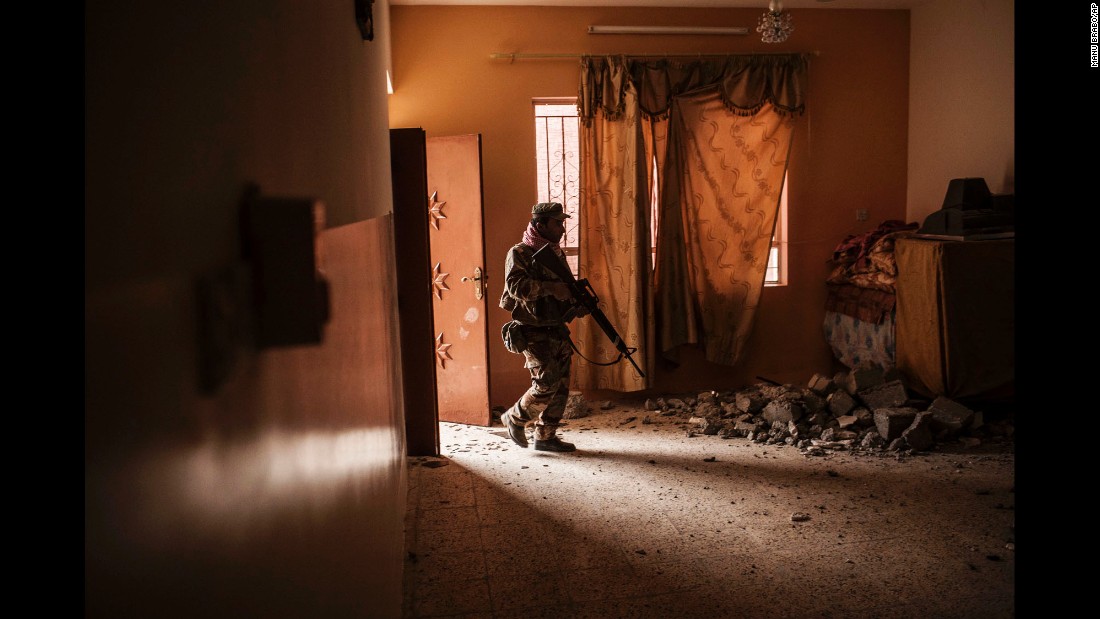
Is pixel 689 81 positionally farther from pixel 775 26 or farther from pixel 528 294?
pixel 528 294

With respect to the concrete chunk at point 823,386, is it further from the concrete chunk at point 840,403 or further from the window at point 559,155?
the window at point 559,155

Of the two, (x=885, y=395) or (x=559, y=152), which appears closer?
(x=885, y=395)

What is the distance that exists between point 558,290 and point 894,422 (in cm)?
213

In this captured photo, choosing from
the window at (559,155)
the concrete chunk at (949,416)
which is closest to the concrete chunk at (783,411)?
the concrete chunk at (949,416)

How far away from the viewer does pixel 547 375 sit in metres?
5.11

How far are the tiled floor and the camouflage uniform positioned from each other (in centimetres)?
25

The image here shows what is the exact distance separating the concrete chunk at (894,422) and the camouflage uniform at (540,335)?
1.90 meters

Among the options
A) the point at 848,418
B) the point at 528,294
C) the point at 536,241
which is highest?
the point at 536,241

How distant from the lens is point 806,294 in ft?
21.8

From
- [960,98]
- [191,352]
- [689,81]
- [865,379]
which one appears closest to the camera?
[191,352]

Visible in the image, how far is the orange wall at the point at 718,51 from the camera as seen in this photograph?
598 centimetres

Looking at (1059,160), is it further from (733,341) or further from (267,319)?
(733,341)

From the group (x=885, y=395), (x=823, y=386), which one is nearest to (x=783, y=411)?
(x=823, y=386)

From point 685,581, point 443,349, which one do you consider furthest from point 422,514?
point 443,349
